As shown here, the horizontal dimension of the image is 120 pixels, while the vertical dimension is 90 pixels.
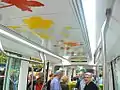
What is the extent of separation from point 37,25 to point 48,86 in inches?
124

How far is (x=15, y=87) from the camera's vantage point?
5.60 m

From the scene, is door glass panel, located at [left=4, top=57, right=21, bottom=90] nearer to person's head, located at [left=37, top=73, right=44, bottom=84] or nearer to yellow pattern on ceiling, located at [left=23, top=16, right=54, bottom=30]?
person's head, located at [left=37, top=73, right=44, bottom=84]

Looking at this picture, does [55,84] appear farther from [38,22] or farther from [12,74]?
[38,22]

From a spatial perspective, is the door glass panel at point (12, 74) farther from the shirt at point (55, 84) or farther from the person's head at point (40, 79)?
the shirt at point (55, 84)

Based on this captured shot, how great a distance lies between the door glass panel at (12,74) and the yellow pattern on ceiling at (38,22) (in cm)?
238

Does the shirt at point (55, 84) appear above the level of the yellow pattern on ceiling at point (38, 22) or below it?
below

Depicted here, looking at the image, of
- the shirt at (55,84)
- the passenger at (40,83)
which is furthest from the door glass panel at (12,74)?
the shirt at (55,84)

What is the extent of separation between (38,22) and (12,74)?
3.01m

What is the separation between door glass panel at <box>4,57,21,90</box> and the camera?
516 cm

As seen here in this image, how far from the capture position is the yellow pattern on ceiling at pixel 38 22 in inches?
102

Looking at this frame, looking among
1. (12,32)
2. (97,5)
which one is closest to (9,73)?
(12,32)

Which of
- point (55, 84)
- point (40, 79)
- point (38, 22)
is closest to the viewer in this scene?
point (38, 22)

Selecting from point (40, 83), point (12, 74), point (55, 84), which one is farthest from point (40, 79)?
point (12, 74)

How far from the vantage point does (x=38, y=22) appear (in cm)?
278
